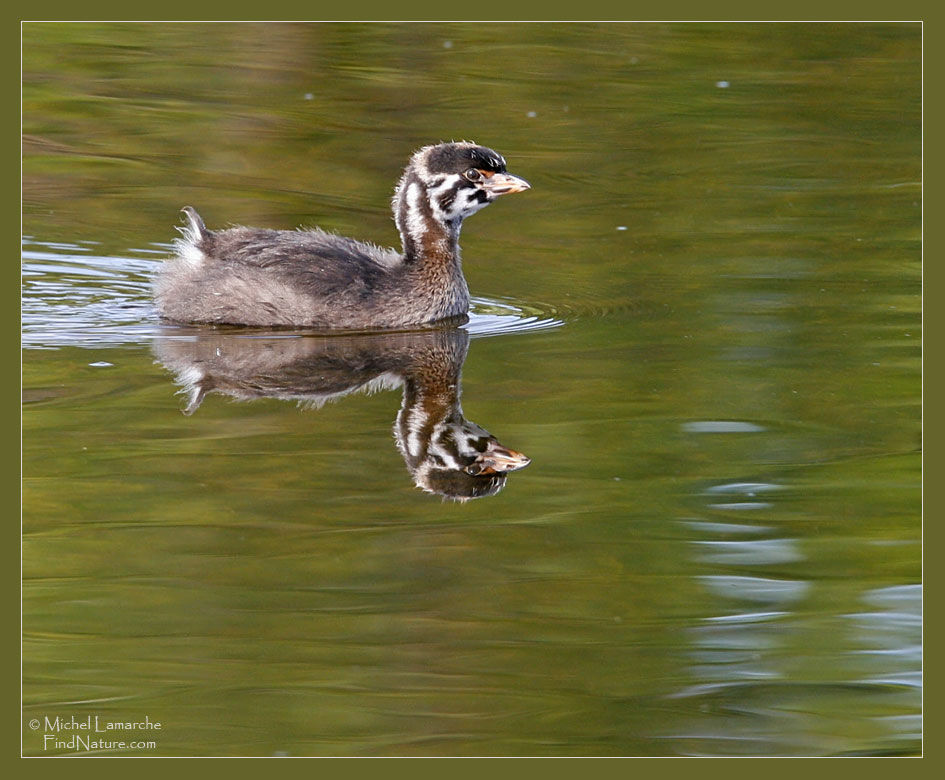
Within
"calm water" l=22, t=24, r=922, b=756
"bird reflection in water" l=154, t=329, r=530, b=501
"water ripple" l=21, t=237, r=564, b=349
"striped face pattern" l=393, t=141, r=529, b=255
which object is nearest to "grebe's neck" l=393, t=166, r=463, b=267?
"striped face pattern" l=393, t=141, r=529, b=255

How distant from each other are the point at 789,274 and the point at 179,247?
12.6 feet

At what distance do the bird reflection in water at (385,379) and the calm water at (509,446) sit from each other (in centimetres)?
3

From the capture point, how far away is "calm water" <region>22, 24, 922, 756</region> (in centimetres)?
588

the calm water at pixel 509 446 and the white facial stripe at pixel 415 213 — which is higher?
the white facial stripe at pixel 415 213

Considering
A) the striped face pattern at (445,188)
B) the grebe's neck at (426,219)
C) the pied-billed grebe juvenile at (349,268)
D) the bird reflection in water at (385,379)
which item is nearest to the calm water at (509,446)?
the bird reflection in water at (385,379)

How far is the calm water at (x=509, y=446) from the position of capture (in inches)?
231

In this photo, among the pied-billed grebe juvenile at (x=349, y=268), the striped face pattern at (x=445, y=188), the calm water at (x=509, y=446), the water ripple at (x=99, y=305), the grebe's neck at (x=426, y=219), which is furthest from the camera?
the grebe's neck at (x=426, y=219)

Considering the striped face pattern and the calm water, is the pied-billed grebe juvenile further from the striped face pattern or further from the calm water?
the calm water

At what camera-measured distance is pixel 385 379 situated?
886cm

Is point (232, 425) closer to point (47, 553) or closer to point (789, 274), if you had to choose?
point (47, 553)

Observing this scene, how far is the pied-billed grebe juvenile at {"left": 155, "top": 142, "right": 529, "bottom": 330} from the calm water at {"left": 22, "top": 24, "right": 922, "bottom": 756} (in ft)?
0.81

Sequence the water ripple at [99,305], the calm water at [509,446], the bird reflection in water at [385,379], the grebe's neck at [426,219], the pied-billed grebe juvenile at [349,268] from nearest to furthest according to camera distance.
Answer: the calm water at [509,446]
the bird reflection in water at [385,379]
the water ripple at [99,305]
the pied-billed grebe juvenile at [349,268]
the grebe's neck at [426,219]

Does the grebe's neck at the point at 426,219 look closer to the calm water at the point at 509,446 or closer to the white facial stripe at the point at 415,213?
the white facial stripe at the point at 415,213

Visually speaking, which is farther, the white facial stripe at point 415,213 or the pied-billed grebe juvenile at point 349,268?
the white facial stripe at point 415,213
